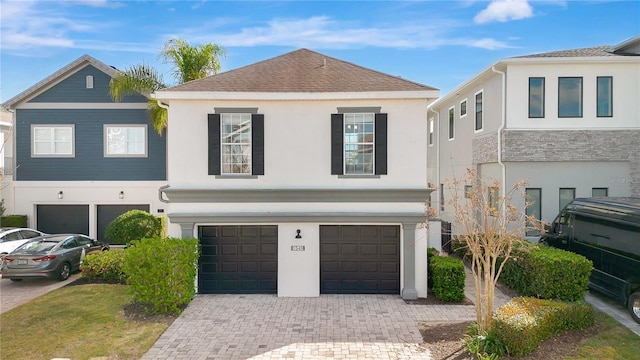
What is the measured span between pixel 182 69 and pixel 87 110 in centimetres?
540

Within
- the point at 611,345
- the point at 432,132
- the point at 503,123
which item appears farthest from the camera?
the point at 432,132

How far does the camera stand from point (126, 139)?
18641 mm

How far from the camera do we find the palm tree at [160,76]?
17016 millimetres

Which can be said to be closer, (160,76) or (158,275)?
(158,275)

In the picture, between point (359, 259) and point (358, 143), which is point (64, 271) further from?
point (358, 143)

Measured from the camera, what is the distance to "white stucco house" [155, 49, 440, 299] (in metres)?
11.4

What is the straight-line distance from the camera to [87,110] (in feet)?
61.2

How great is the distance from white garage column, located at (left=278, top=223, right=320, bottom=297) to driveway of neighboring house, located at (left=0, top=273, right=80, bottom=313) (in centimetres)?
744

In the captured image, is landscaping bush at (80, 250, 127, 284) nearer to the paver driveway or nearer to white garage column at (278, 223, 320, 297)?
the paver driveway

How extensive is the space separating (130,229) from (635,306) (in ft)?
52.6

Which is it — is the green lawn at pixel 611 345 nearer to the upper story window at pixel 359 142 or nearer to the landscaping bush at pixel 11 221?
the upper story window at pixel 359 142

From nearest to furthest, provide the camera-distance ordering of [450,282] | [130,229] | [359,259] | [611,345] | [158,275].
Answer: [611,345] < [158,275] < [450,282] < [359,259] < [130,229]

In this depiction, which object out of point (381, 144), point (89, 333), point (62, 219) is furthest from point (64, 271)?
point (381, 144)

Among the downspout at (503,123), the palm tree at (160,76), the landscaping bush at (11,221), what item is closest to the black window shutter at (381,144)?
the downspout at (503,123)
